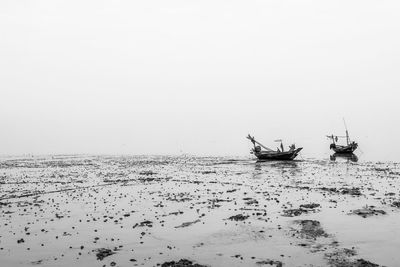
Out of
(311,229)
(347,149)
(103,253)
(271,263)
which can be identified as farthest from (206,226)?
(347,149)

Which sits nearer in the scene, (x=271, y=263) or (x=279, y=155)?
(x=271, y=263)

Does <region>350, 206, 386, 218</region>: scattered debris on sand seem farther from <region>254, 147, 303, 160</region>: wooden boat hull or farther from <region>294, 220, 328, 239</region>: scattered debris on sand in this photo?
<region>254, 147, 303, 160</region>: wooden boat hull

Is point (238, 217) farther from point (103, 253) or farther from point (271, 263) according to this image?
point (103, 253)

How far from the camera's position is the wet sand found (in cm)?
1438

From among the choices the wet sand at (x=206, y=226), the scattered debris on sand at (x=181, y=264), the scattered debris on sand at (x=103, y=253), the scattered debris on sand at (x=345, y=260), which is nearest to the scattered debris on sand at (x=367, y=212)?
the wet sand at (x=206, y=226)

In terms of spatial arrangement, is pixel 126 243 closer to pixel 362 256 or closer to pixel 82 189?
pixel 362 256

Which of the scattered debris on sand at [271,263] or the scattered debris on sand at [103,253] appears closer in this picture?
the scattered debris on sand at [271,263]

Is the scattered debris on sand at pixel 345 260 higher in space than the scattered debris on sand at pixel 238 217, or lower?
lower

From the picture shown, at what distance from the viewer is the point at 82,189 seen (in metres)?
34.3

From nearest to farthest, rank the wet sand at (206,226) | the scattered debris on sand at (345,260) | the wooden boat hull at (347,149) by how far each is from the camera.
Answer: the scattered debris on sand at (345,260)
the wet sand at (206,226)
the wooden boat hull at (347,149)

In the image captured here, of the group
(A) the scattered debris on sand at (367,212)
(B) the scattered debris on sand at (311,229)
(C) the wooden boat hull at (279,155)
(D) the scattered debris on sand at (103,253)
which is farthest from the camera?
(C) the wooden boat hull at (279,155)

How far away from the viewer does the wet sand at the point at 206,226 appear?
1438 centimetres

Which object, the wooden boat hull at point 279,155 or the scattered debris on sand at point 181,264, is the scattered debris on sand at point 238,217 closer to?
the scattered debris on sand at point 181,264

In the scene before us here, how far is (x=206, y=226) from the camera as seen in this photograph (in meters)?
19.4
